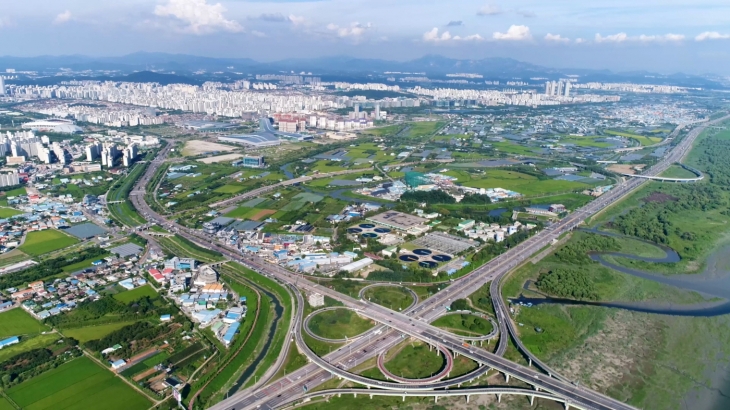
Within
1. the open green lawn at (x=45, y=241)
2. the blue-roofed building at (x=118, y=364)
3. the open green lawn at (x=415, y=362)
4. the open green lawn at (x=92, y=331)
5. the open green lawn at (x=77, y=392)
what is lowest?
the open green lawn at (x=77, y=392)

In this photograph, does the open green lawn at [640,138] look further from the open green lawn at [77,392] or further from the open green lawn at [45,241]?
the open green lawn at [77,392]

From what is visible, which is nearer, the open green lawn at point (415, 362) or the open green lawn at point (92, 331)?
the open green lawn at point (415, 362)

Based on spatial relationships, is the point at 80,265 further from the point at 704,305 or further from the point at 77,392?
the point at 704,305

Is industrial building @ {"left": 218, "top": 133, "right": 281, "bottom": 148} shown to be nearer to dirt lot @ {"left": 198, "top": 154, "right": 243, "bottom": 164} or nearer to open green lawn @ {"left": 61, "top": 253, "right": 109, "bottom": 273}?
dirt lot @ {"left": 198, "top": 154, "right": 243, "bottom": 164}

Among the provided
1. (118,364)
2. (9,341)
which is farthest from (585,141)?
(9,341)

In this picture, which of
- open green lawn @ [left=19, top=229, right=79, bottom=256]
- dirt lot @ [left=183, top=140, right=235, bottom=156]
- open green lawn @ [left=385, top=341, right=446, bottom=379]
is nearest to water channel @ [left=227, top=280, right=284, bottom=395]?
open green lawn @ [left=385, top=341, right=446, bottom=379]

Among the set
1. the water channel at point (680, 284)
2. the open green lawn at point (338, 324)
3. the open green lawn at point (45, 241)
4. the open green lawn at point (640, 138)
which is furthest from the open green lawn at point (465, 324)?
the open green lawn at point (640, 138)

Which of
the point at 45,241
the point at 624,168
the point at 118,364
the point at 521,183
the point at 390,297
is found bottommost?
the point at 118,364

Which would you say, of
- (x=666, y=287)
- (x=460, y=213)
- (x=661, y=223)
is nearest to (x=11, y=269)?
(x=460, y=213)
